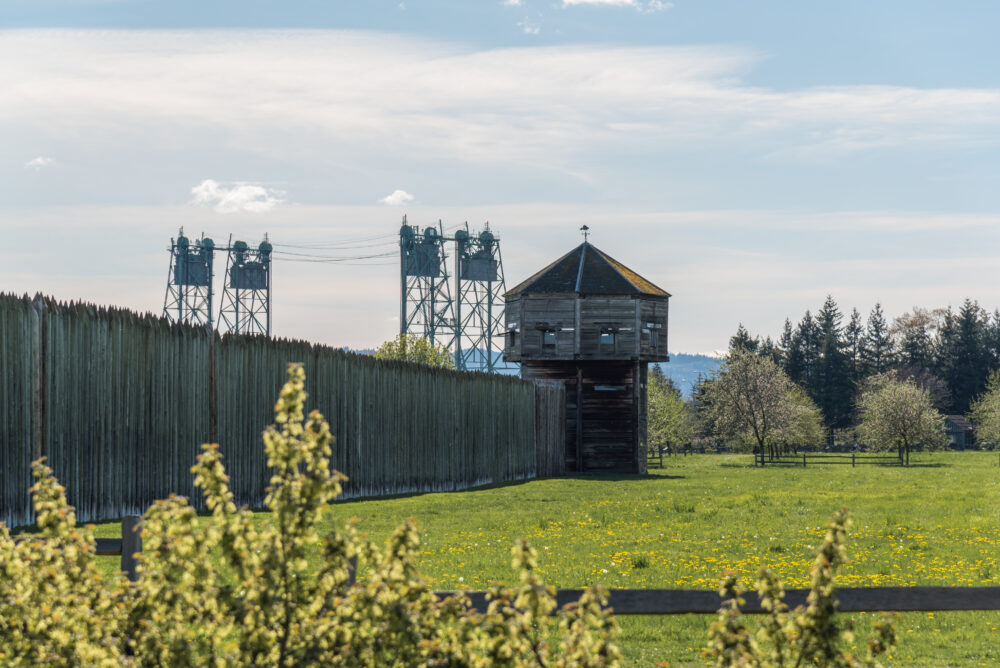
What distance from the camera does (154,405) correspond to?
671 inches

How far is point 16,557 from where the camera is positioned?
576 centimetres

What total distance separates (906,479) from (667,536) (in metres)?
23.0

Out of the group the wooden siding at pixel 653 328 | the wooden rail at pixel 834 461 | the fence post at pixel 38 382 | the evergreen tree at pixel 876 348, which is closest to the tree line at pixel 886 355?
the evergreen tree at pixel 876 348

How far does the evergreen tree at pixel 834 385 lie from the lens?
104m

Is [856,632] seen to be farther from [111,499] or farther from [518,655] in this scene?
[111,499]

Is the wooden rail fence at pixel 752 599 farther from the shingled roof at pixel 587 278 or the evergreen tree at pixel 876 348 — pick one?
the evergreen tree at pixel 876 348

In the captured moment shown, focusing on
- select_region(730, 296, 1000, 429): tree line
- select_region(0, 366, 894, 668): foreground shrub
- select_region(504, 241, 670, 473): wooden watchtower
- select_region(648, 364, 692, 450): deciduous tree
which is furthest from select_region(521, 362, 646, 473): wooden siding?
select_region(730, 296, 1000, 429): tree line

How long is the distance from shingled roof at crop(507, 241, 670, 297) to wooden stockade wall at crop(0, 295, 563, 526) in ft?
43.8

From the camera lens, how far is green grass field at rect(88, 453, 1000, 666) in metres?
10.5

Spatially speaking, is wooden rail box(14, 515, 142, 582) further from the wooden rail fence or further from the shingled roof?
the shingled roof

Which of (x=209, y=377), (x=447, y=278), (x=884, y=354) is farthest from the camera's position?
(x=447, y=278)

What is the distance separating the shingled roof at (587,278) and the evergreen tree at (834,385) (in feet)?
232

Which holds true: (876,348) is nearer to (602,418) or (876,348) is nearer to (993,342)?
(993,342)

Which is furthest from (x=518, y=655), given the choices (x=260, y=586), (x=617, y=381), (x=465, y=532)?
(x=617, y=381)
